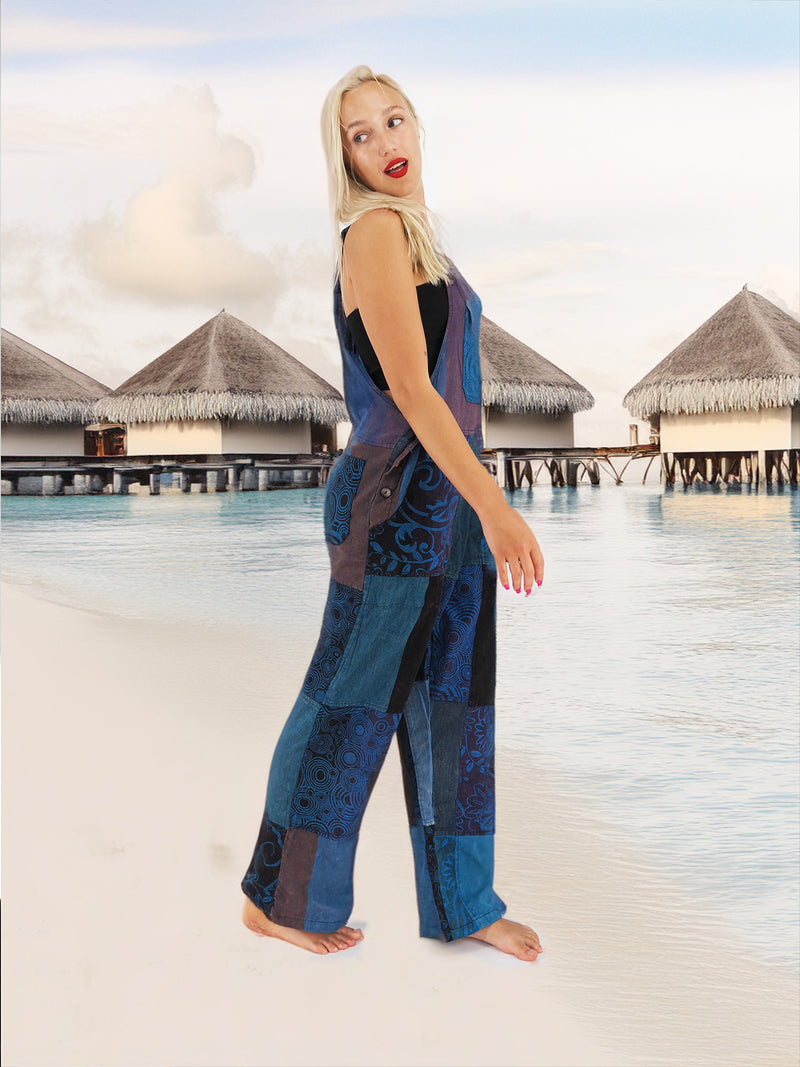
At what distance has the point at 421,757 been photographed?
1308 millimetres

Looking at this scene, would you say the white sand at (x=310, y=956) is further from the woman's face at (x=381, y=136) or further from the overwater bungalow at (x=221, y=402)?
the overwater bungalow at (x=221, y=402)

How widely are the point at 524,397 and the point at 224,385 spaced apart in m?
5.44

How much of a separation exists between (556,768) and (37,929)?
1.38 metres

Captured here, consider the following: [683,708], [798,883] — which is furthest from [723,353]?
[798,883]

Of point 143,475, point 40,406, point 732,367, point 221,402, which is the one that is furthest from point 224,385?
point 732,367

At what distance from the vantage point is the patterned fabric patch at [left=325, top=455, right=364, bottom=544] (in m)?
1.20

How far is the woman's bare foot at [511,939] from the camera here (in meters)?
1.35

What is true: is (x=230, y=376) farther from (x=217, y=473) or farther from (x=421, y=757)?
(x=421, y=757)

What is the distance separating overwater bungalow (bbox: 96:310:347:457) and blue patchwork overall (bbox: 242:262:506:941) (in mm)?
18614

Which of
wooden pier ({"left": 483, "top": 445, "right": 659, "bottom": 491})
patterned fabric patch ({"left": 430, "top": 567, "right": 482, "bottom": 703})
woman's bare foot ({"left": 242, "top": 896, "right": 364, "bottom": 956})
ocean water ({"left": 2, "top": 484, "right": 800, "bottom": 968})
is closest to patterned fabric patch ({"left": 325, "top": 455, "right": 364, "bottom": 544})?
patterned fabric patch ({"left": 430, "top": 567, "right": 482, "bottom": 703})

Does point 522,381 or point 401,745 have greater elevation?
point 522,381

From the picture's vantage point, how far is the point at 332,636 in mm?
1242

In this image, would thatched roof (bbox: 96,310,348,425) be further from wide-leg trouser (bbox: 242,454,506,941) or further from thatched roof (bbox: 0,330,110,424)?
wide-leg trouser (bbox: 242,454,506,941)

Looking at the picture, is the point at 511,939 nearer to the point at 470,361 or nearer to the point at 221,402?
the point at 470,361
